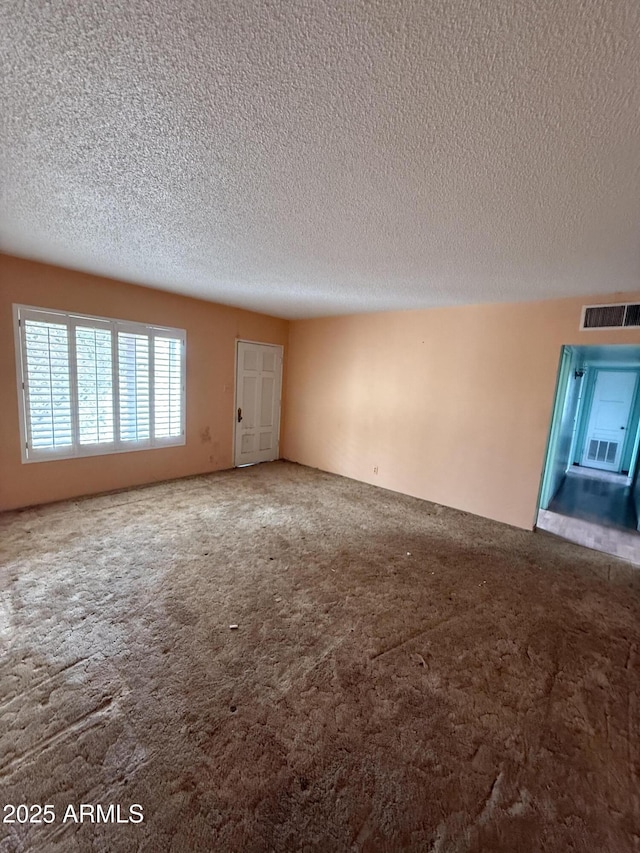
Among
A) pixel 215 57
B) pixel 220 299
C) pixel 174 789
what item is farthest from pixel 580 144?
pixel 220 299

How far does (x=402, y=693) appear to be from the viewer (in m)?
1.82

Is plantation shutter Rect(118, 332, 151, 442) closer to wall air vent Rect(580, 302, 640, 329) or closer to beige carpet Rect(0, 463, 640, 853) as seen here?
beige carpet Rect(0, 463, 640, 853)

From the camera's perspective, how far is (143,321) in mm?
4445

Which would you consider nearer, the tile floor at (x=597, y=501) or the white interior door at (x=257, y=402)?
the tile floor at (x=597, y=501)

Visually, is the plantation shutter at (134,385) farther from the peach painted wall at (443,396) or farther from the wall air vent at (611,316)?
the wall air vent at (611,316)

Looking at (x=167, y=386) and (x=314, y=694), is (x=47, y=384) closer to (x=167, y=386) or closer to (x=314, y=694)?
(x=167, y=386)

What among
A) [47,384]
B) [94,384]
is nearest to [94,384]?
[94,384]

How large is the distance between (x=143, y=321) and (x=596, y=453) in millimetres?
8650

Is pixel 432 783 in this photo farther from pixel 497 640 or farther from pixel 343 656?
pixel 497 640

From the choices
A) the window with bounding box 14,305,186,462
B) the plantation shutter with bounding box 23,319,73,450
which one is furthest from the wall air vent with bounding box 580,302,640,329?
the plantation shutter with bounding box 23,319,73,450

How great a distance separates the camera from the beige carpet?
1.29 metres

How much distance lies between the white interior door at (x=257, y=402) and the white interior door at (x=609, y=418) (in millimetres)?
6419

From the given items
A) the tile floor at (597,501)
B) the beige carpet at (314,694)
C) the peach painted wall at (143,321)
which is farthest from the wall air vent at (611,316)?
the peach painted wall at (143,321)

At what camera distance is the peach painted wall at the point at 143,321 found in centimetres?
355
